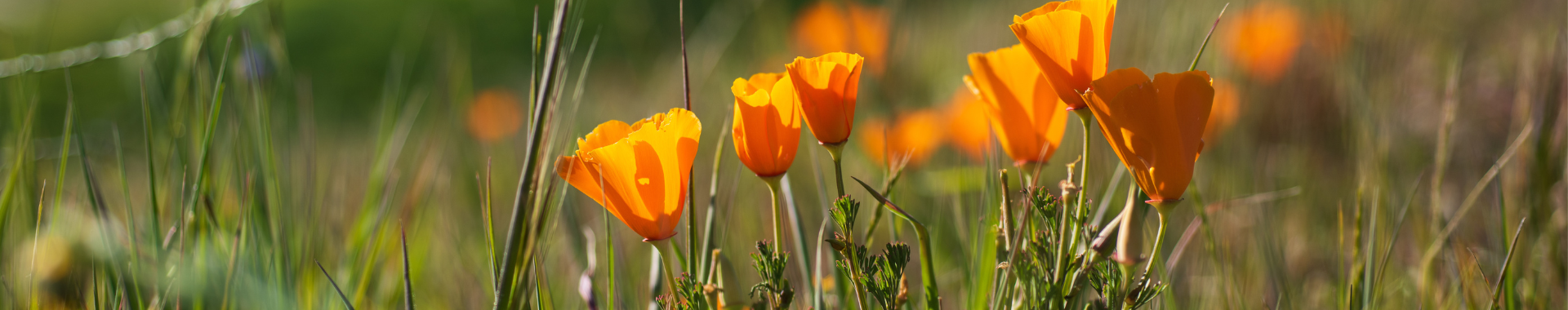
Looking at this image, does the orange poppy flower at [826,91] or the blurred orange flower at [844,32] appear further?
the blurred orange flower at [844,32]

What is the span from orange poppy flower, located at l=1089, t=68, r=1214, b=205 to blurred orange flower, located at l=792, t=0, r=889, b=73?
1.35 metres

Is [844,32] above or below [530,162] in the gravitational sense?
above

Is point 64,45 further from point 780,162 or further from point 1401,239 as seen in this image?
point 1401,239

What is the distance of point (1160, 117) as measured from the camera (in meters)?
0.42

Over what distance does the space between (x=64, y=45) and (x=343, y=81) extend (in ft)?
6.12

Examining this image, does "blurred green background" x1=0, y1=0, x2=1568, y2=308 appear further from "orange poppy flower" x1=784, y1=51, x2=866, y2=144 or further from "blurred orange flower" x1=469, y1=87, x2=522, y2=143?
"orange poppy flower" x1=784, y1=51, x2=866, y2=144

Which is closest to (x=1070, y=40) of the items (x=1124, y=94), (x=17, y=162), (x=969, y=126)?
(x=1124, y=94)

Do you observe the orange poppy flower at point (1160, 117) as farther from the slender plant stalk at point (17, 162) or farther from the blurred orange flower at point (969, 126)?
the slender plant stalk at point (17, 162)

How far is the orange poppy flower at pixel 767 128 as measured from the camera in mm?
464

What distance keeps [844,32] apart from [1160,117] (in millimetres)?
1675

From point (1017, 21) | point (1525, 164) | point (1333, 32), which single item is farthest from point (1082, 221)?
point (1333, 32)

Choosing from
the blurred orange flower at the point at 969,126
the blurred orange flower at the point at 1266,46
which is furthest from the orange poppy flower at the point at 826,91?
the blurred orange flower at the point at 1266,46

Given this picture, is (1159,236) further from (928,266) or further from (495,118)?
(495,118)

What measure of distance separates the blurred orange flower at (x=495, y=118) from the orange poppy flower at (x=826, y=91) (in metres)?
2.37
